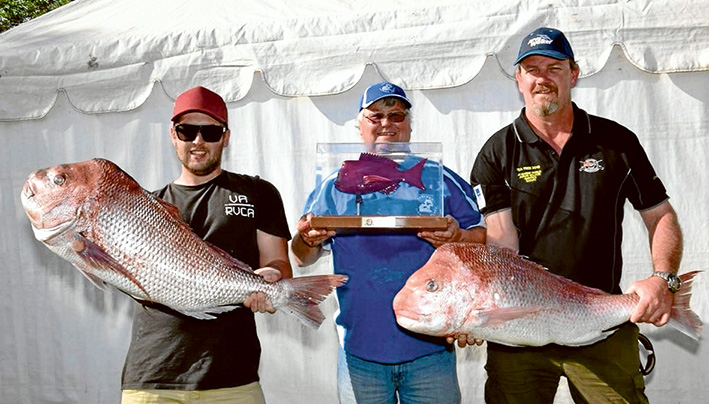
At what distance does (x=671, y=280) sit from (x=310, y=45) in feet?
8.94

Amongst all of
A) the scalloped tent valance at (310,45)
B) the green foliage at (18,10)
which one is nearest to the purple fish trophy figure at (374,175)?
the scalloped tent valance at (310,45)

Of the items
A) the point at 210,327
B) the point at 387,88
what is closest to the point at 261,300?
the point at 210,327

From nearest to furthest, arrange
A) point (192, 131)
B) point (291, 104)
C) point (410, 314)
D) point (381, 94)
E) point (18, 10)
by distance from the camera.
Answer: point (410, 314)
point (192, 131)
point (381, 94)
point (291, 104)
point (18, 10)

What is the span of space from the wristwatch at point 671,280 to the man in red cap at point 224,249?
5.21 feet

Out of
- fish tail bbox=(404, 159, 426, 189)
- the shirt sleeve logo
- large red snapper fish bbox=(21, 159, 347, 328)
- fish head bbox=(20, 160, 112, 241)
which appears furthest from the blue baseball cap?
fish head bbox=(20, 160, 112, 241)

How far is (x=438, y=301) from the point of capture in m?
2.97

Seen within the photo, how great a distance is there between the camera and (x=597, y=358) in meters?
3.54

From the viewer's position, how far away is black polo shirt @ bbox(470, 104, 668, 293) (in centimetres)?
350

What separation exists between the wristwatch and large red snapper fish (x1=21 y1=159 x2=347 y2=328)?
1.33m

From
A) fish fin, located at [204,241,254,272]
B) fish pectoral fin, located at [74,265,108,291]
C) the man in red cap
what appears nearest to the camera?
fish pectoral fin, located at [74,265,108,291]

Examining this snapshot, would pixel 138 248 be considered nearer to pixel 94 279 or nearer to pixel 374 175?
pixel 94 279

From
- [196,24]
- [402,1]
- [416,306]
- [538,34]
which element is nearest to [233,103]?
[196,24]

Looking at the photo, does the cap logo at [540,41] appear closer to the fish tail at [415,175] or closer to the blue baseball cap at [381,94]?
the blue baseball cap at [381,94]

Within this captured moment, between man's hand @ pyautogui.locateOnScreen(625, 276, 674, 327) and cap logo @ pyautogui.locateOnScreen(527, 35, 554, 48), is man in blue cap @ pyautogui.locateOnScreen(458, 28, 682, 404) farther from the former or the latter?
man's hand @ pyautogui.locateOnScreen(625, 276, 674, 327)
